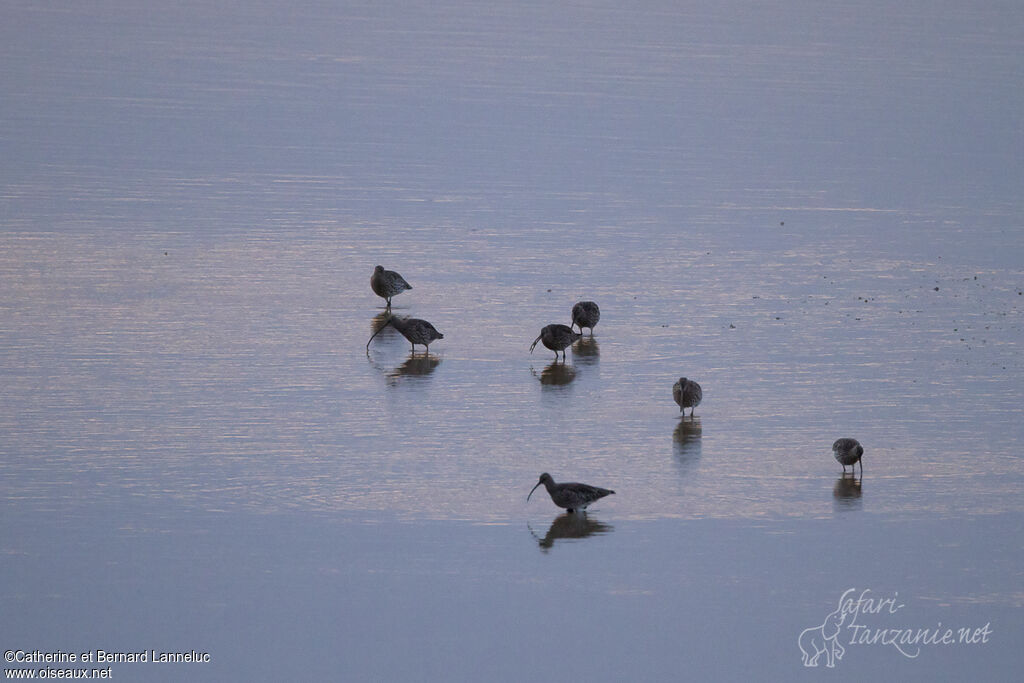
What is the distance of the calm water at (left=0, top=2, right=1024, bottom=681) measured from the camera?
35.6ft

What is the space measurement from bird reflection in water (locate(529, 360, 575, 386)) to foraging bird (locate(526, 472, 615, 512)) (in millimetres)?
3787

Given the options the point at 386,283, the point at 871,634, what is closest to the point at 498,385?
the point at 386,283

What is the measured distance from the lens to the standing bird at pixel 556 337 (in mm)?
16938

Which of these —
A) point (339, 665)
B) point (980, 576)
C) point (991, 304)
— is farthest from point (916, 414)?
point (339, 665)

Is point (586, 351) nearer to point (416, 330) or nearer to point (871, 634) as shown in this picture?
point (416, 330)

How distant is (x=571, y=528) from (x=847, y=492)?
2.39 meters

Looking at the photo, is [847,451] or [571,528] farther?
[847,451]

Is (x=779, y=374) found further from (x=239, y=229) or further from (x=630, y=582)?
(x=239, y=229)

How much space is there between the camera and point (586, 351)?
1752 centimetres

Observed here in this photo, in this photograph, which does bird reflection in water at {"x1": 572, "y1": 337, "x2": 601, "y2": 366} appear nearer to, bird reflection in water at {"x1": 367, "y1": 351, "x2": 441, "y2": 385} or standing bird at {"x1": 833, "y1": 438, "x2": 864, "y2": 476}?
bird reflection in water at {"x1": 367, "y1": 351, "x2": 441, "y2": 385}

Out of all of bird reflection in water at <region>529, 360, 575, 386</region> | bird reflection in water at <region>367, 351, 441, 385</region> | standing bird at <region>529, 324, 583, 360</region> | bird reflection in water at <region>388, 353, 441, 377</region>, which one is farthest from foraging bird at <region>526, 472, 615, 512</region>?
standing bird at <region>529, 324, 583, 360</region>

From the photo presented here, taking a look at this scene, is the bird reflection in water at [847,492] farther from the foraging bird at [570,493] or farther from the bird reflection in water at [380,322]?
the bird reflection in water at [380,322]

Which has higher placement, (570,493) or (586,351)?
(586,351)

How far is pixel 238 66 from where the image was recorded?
41.3m
